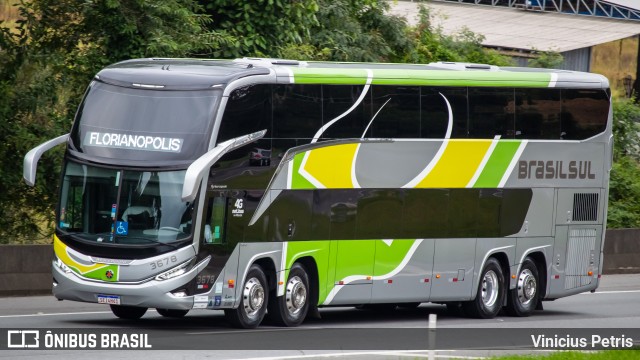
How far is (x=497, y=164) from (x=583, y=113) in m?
2.48

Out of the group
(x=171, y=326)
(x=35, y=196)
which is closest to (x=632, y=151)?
(x=35, y=196)

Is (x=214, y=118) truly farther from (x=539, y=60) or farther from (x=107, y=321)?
(x=539, y=60)

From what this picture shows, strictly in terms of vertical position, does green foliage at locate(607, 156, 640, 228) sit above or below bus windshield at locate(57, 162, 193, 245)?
below

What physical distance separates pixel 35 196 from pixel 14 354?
10969 millimetres

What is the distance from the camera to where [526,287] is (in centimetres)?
2344

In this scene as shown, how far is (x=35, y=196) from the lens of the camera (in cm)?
2494

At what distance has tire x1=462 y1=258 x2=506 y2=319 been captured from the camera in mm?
22328

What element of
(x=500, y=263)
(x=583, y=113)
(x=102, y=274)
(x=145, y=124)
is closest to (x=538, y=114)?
(x=583, y=113)

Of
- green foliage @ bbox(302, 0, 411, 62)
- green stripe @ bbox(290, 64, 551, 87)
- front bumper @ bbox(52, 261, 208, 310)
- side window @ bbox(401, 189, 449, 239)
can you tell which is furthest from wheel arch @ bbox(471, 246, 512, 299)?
green foliage @ bbox(302, 0, 411, 62)

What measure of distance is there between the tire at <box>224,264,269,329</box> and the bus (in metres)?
0.02

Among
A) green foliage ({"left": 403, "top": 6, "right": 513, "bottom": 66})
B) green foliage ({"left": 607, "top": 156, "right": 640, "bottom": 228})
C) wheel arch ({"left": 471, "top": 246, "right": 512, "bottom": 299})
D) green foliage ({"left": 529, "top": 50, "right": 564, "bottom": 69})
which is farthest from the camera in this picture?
green foliage ({"left": 529, "top": 50, "right": 564, "bottom": 69})

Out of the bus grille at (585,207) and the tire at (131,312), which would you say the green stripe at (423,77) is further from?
the tire at (131,312)

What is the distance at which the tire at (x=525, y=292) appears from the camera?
76.2 ft

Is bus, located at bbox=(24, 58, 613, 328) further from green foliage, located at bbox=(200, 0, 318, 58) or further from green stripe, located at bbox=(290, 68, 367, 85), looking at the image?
green foliage, located at bbox=(200, 0, 318, 58)
